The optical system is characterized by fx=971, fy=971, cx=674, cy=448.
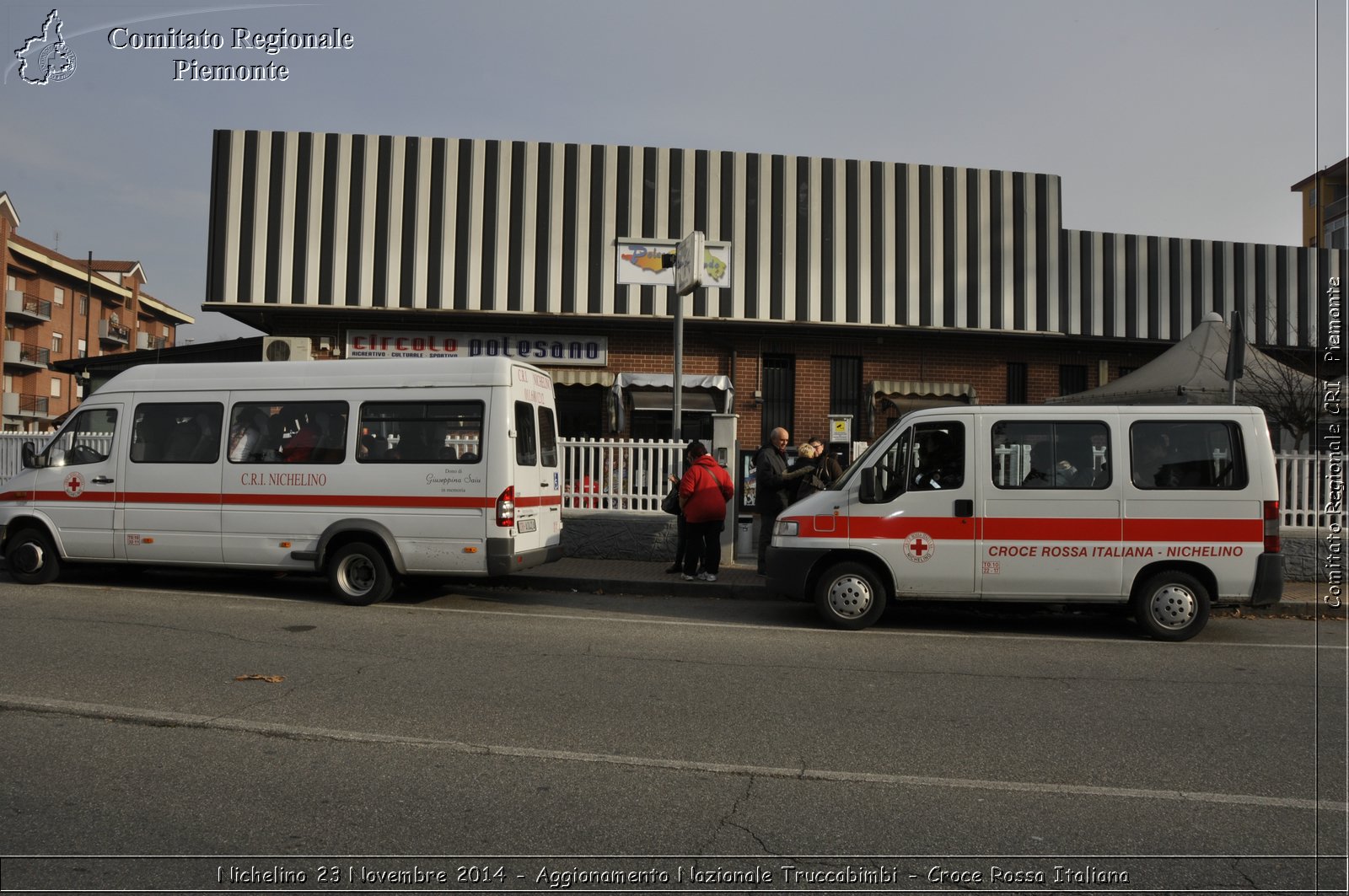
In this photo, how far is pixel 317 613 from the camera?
30.4ft

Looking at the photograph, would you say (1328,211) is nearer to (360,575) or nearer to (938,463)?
(938,463)

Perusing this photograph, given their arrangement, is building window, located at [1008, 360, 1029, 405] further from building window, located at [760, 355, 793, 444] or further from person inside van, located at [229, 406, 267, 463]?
person inside van, located at [229, 406, 267, 463]

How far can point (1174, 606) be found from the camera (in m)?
8.55

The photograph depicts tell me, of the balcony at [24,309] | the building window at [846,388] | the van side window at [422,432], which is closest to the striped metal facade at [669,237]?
the building window at [846,388]

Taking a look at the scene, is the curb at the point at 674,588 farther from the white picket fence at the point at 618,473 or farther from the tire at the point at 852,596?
the white picket fence at the point at 618,473

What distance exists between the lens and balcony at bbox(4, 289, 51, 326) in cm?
5266

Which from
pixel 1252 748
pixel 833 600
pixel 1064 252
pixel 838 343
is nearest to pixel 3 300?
pixel 838 343

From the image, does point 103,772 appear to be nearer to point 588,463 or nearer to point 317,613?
point 317,613

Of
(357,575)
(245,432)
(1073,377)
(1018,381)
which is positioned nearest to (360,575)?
(357,575)

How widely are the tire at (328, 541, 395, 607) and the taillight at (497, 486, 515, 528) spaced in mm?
1336

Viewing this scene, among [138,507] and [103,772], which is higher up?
[138,507]

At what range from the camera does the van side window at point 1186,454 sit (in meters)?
8.50

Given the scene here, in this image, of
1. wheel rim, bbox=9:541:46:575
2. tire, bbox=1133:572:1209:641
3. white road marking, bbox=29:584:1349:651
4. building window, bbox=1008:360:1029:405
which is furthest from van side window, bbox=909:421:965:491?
building window, bbox=1008:360:1029:405

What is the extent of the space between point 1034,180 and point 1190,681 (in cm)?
1594
